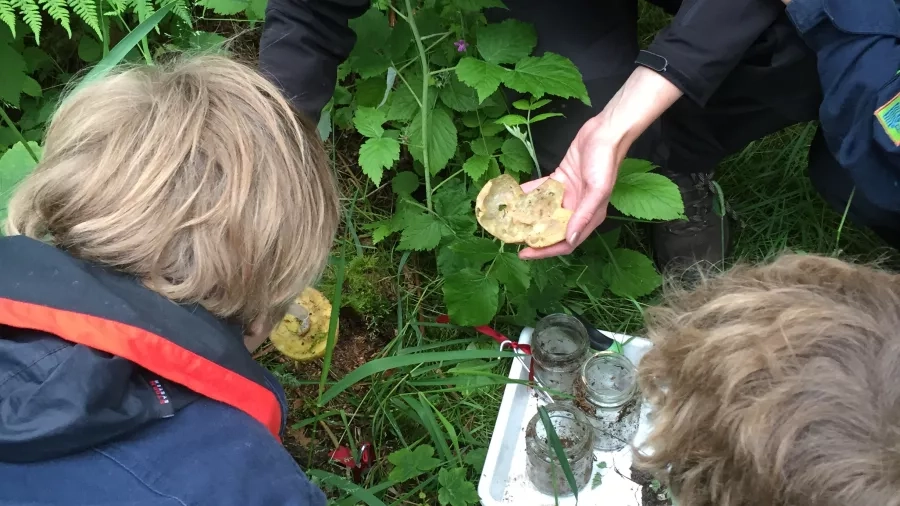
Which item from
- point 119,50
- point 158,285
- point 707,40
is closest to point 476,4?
point 707,40

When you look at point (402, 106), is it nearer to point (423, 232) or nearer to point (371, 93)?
point (371, 93)

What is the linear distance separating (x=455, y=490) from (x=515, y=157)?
84 centimetres

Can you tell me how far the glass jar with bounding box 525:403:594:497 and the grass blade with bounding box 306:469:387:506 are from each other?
0.38 metres

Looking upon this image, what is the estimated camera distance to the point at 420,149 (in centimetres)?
181

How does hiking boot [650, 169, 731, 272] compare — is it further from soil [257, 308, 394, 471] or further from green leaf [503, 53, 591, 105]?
soil [257, 308, 394, 471]

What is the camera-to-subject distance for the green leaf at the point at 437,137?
1744 mm

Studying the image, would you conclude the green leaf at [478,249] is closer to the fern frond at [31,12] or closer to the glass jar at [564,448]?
the glass jar at [564,448]

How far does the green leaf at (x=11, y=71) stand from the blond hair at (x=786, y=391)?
6.27 feet

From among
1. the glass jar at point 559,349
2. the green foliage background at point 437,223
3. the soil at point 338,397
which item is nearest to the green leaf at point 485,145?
the green foliage background at point 437,223

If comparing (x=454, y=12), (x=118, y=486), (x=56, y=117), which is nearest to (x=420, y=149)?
(x=454, y=12)

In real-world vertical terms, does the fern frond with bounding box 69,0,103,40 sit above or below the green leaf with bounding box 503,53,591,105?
above

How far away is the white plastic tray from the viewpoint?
168cm

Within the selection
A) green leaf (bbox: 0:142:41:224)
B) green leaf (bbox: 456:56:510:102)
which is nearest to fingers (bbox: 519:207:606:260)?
green leaf (bbox: 456:56:510:102)

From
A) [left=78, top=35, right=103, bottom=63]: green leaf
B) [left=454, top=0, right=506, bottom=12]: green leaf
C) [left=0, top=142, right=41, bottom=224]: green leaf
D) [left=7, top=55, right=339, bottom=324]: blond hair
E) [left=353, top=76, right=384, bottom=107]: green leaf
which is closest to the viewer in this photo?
[left=7, top=55, right=339, bottom=324]: blond hair
